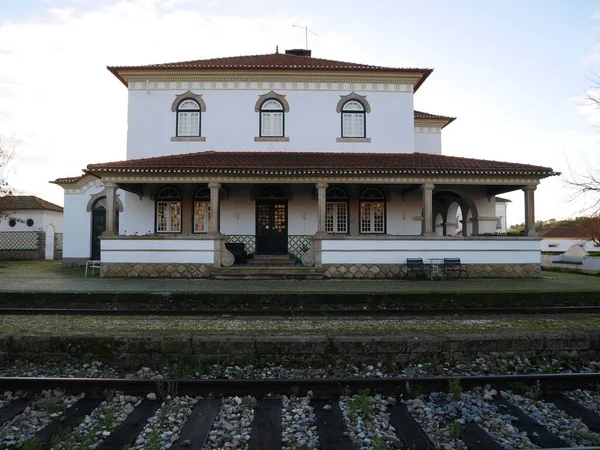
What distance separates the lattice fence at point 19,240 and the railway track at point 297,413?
1175 inches

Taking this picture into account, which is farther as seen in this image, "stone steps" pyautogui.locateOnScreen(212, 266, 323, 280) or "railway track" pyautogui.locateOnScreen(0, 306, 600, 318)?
"stone steps" pyautogui.locateOnScreen(212, 266, 323, 280)

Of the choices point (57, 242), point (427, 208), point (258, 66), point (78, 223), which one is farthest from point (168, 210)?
point (57, 242)

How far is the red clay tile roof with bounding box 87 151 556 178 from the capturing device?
1588cm

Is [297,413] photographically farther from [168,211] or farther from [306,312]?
[168,211]

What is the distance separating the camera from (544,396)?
14.9 feet

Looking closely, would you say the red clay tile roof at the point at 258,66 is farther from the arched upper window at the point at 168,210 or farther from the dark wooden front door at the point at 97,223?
the dark wooden front door at the point at 97,223

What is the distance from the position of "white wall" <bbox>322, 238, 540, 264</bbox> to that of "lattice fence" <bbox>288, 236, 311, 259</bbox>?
2.70 m

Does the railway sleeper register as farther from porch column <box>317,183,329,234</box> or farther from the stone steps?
porch column <box>317,183,329,234</box>

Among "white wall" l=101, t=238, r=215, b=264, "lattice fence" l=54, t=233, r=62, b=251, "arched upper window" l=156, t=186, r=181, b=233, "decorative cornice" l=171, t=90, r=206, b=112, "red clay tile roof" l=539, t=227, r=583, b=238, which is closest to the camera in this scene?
"white wall" l=101, t=238, r=215, b=264

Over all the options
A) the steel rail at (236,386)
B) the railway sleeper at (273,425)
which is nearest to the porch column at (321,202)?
the steel rail at (236,386)

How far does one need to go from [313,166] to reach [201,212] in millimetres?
6226

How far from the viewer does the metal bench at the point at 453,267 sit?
16.1 m

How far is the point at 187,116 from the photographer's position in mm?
19859

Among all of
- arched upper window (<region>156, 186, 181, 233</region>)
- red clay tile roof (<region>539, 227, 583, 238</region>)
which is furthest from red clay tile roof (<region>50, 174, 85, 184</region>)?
red clay tile roof (<region>539, 227, 583, 238</region>)
